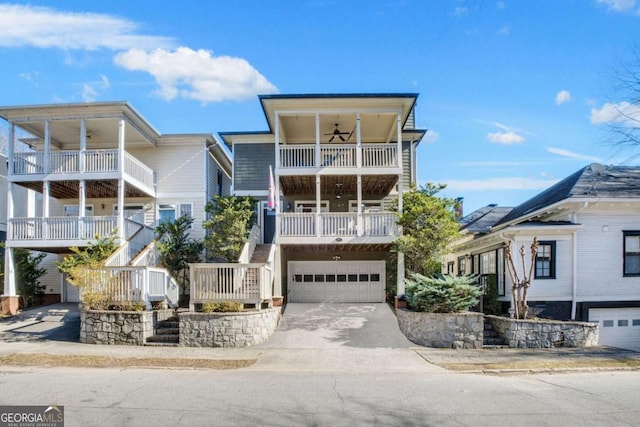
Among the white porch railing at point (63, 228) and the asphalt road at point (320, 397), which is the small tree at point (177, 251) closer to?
the white porch railing at point (63, 228)

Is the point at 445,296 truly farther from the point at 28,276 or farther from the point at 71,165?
the point at 28,276

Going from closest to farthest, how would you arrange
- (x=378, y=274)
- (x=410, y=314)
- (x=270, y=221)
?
(x=410, y=314) < (x=378, y=274) < (x=270, y=221)

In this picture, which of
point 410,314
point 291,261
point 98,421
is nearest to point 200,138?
point 291,261

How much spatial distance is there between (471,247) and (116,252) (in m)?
14.9

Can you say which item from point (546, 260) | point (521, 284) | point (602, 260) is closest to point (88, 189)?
point (521, 284)

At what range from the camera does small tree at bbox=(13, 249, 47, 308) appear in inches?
745

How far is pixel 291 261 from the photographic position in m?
20.5

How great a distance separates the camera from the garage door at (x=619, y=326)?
53.0 feet

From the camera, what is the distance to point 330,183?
20.0 meters

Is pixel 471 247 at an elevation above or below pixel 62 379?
above

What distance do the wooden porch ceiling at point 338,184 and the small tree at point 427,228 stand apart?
227 centimetres

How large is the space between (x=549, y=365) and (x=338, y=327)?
6388 mm

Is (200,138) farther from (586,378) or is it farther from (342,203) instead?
(586,378)

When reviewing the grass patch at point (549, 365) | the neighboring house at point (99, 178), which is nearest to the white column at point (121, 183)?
the neighboring house at point (99, 178)
